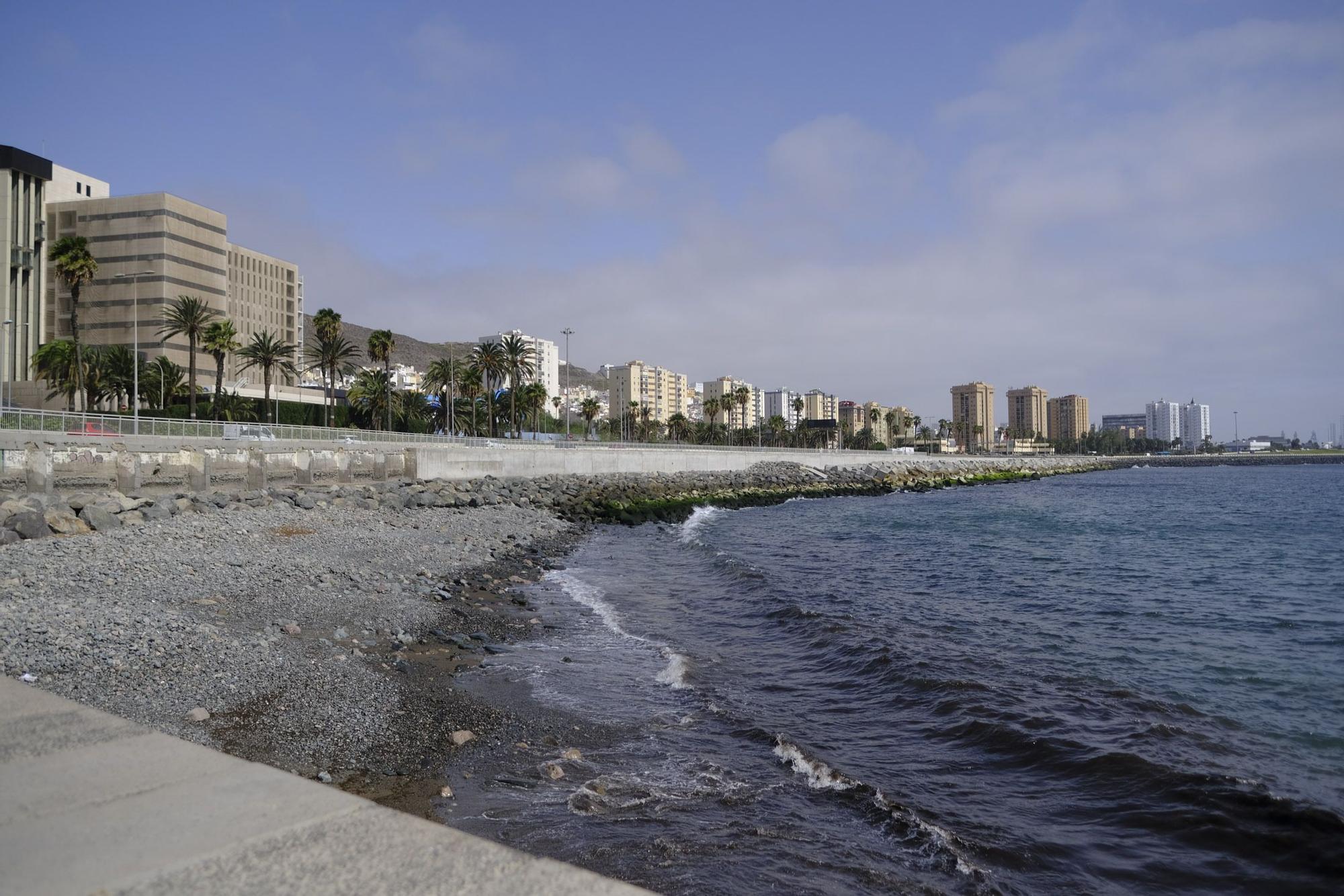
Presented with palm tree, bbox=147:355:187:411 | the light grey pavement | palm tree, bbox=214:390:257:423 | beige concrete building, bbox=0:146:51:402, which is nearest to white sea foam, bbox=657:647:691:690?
the light grey pavement

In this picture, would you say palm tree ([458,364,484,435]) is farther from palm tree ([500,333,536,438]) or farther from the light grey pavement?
the light grey pavement

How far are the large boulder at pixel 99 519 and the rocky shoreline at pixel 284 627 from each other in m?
0.05

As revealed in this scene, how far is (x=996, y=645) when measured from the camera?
13508 millimetres

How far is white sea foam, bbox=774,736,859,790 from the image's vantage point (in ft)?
25.3

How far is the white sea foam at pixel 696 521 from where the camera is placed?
32.2m

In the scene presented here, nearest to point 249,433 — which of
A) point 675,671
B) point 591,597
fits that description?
point 591,597

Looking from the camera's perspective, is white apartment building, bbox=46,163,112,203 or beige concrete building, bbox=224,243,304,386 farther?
beige concrete building, bbox=224,243,304,386

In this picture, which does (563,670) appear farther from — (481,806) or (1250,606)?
(1250,606)

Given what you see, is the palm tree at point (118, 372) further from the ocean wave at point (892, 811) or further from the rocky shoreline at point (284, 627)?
the ocean wave at point (892, 811)

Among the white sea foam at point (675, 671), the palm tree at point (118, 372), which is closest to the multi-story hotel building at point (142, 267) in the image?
the palm tree at point (118, 372)

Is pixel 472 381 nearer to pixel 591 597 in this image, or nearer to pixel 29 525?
pixel 29 525

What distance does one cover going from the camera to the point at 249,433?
34.0m

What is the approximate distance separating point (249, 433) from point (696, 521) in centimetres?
2138

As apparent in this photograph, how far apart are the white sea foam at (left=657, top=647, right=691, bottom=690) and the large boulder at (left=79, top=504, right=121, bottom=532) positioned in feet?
43.1
